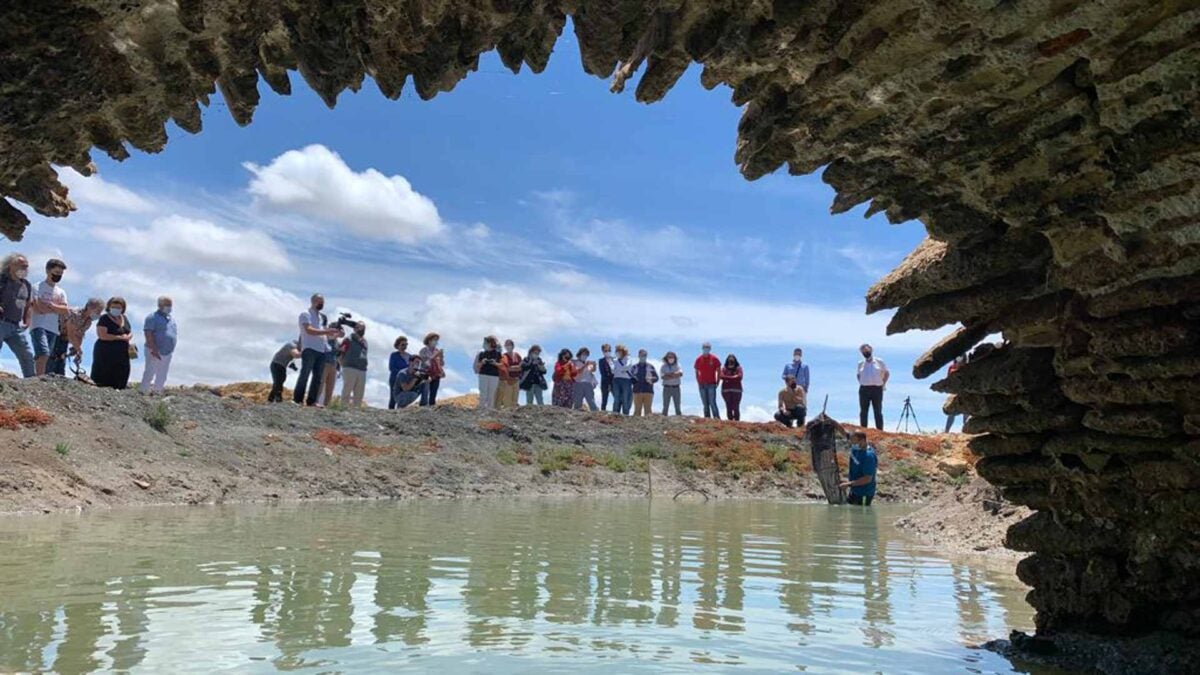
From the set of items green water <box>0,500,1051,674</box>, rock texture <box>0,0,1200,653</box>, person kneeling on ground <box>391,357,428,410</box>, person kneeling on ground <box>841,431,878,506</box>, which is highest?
person kneeling on ground <box>391,357,428,410</box>

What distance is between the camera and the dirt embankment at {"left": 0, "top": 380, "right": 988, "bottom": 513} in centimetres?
1355

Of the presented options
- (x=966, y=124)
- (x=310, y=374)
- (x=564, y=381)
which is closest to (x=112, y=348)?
(x=310, y=374)

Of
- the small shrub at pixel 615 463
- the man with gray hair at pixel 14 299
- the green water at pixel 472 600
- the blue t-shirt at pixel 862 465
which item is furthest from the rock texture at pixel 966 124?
the small shrub at pixel 615 463

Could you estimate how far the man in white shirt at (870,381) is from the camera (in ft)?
73.9

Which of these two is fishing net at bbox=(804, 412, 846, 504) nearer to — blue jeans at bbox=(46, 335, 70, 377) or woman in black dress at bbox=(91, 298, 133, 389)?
woman in black dress at bbox=(91, 298, 133, 389)

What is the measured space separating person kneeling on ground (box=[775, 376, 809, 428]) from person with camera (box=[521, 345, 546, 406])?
6506 millimetres

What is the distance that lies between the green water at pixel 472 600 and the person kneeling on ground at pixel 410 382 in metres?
10.4

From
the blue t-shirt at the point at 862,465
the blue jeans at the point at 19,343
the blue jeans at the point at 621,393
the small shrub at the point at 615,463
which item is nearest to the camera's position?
the blue jeans at the point at 19,343

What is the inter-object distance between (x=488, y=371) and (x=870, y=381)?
362 inches

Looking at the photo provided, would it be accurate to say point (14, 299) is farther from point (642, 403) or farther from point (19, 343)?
point (642, 403)

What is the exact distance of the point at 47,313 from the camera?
14531mm

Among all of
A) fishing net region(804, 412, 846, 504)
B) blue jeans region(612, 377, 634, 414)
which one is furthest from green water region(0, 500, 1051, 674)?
blue jeans region(612, 377, 634, 414)

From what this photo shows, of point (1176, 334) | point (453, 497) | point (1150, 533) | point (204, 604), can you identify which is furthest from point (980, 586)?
point (453, 497)

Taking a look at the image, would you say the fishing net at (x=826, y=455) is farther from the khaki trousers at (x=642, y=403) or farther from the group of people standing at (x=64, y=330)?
the group of people standing at (x=64, y=330)
